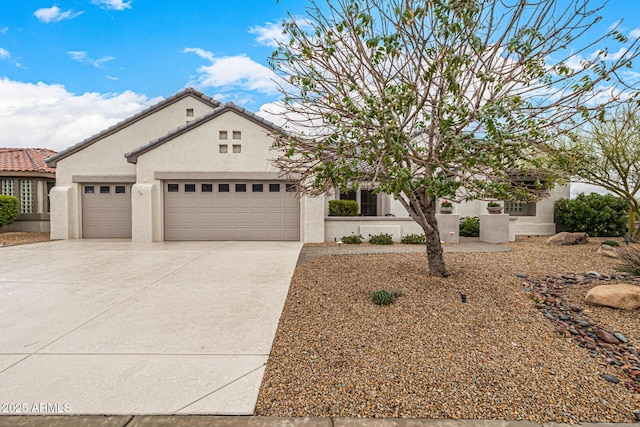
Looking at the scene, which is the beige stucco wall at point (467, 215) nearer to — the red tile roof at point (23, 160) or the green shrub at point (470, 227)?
the green shrub at point (470, 227)

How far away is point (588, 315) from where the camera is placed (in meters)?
4.60

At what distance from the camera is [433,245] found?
6.16 m

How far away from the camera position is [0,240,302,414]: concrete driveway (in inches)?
112

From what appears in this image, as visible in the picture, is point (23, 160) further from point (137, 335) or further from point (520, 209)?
point (520, 209)

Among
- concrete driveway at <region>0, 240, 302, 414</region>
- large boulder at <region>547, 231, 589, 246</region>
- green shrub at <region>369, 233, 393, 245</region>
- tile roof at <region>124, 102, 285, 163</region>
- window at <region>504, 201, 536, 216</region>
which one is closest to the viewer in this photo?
concrete driveway at <region>0, 240, 302, 414</region>

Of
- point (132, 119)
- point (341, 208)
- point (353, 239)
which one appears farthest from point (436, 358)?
point (132, 119)

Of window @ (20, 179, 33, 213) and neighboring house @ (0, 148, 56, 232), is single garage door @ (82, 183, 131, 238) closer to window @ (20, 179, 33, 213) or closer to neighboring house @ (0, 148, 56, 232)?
neighboring house @ (0, 148, 56, 232)

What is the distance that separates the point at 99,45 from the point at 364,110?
12.1 m

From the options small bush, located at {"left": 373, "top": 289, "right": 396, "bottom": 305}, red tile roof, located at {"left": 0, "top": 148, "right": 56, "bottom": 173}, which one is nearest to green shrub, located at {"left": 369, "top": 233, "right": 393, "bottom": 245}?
small bush, located at {"left": 373, "top": 289, "right": 396, "bottom": 305}

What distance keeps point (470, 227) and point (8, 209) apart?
71.0 ft

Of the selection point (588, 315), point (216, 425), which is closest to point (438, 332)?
point (588, 315)

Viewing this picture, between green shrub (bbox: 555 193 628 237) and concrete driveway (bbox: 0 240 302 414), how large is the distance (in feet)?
44.2

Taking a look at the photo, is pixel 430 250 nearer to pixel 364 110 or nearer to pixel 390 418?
pixel 364 110

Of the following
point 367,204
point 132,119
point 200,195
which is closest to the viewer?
point 200,195
